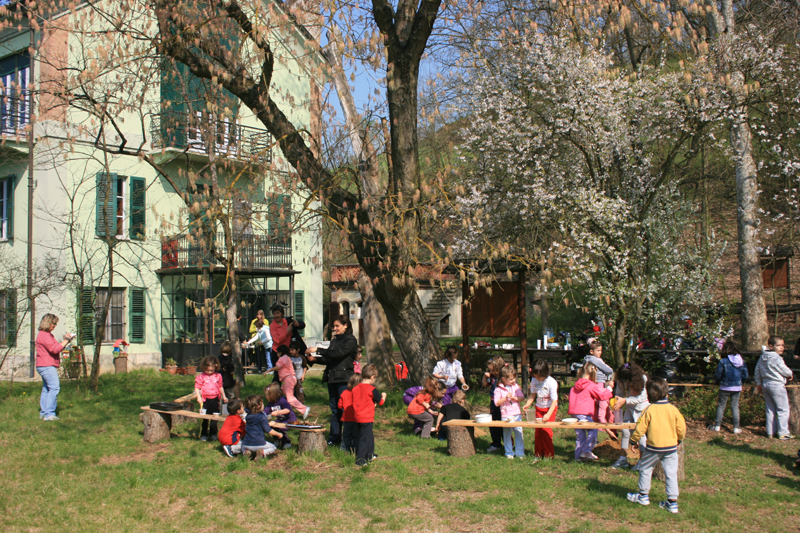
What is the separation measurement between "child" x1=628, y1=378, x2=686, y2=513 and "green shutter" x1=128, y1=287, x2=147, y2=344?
1734 centimetres

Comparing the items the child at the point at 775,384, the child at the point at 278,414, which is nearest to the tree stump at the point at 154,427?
the child at the point at 278,414

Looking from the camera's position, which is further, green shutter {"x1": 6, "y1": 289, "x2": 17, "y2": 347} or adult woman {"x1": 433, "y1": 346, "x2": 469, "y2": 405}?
green shutter {"x1": 6, "y1": 289, "x2": 17, "y2": 347}

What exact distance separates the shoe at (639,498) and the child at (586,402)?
5.41ft

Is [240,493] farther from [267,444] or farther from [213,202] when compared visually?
[213,202]

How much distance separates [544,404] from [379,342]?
19.8 ft

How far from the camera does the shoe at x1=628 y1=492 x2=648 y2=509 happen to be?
248 inches

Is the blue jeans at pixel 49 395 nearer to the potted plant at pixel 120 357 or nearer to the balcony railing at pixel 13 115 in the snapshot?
the potted plant at pixel 120 357

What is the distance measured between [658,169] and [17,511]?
13930mm

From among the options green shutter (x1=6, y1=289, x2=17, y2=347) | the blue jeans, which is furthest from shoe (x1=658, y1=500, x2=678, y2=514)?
green shutter (x1=6, y1=289, x2=17, y2=347)

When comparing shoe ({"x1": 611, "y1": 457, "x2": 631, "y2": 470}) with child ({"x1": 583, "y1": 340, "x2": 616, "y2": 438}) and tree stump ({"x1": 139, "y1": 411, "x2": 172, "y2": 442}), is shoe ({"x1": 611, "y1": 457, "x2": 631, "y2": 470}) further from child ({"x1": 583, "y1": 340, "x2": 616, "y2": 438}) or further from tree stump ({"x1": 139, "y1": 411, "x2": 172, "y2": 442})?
tree stump ({"x1": 139, "y1": 411, "x2": 172, "y2": 442})

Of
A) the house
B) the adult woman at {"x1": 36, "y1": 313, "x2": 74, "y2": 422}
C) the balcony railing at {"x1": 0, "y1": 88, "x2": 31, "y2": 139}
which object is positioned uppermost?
the balcony railing at {"x1": 0, "y1": 88, "x2": 31, "y2": 139}

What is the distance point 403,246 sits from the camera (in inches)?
343

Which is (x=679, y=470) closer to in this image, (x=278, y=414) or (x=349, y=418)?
(x=349, y=418)

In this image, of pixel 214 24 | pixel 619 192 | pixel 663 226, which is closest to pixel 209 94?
pixel 214 24
